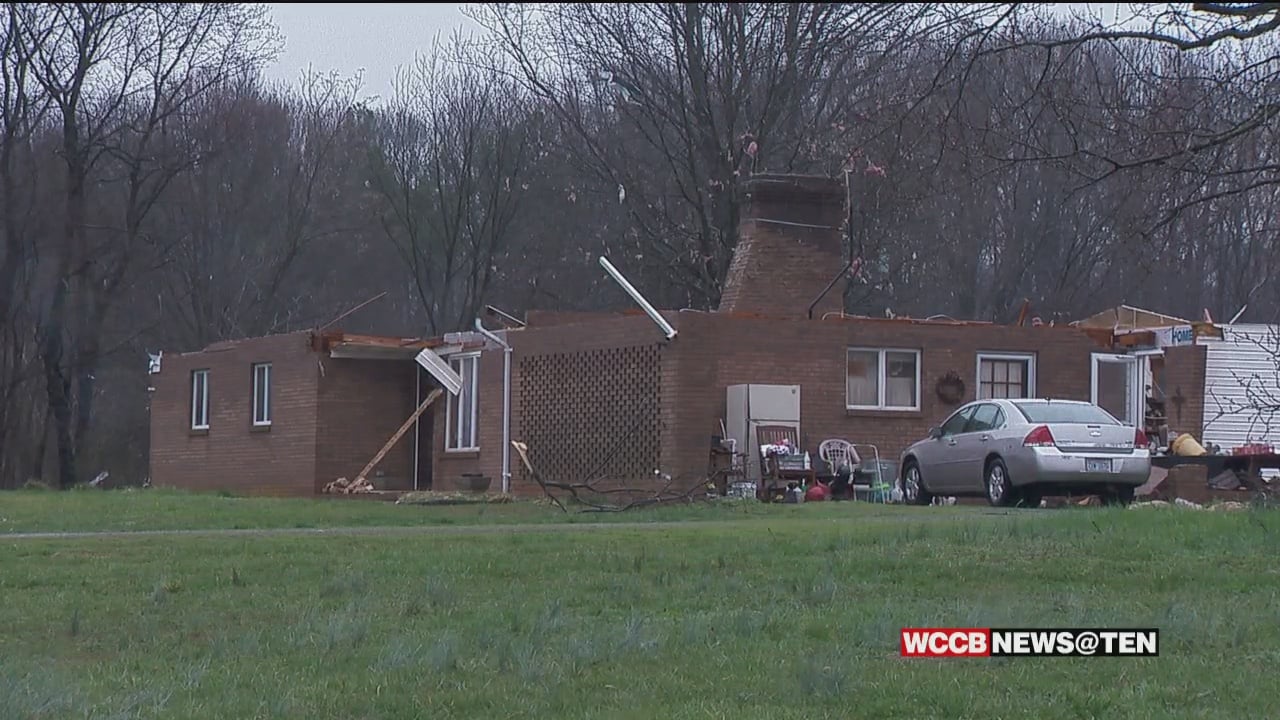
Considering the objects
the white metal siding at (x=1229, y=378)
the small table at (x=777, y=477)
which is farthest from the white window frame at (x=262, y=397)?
the white metal siding at (x=1229, y=378)

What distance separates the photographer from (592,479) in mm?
28641

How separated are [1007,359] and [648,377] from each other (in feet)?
20.7

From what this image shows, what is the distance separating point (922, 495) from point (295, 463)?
13767 mm

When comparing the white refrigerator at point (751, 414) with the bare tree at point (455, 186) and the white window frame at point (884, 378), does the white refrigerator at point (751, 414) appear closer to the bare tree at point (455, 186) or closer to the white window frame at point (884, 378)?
the white window frame at point (884, 378)

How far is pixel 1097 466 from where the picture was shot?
73.8 feet

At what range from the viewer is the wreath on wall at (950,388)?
1130 inches

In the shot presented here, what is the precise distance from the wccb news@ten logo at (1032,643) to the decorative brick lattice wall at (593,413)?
60.7 ft

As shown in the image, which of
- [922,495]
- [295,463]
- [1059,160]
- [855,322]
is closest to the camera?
[1059,160]

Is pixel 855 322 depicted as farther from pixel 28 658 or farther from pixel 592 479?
pixel 28 658

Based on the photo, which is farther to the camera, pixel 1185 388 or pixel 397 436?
pixel 397 436

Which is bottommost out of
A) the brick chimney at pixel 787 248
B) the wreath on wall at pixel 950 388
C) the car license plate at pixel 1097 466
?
the car license plate at pixel 1097 466

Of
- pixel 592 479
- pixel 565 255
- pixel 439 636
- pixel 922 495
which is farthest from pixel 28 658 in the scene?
pixel 565 255

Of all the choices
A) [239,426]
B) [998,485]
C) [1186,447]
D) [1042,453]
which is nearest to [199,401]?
[239,426]

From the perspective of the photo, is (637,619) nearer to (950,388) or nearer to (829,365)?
(829,365)
